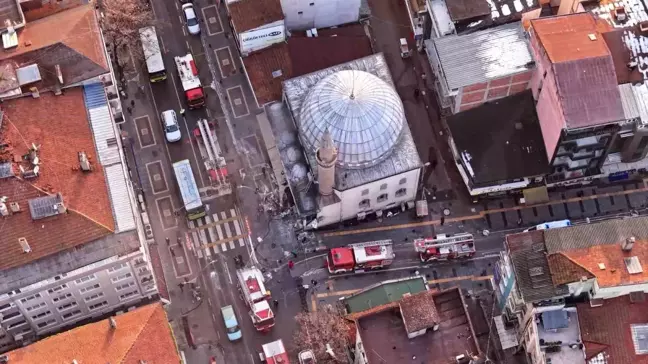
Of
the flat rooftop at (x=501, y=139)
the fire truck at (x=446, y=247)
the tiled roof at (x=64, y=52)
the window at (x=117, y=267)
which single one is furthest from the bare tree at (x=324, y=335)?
the tiled roof at (x=64, y=52)

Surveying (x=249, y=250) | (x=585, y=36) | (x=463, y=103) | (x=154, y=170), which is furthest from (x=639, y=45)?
(x=154, y=170)

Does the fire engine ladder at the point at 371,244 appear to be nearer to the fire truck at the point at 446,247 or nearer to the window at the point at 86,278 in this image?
the fire truck at the point at 446,247

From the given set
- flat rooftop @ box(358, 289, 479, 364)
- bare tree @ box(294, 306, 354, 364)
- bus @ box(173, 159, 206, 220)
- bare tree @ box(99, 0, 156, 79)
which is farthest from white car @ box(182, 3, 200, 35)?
flat rooftop @ box(358, 289, 479, 364)

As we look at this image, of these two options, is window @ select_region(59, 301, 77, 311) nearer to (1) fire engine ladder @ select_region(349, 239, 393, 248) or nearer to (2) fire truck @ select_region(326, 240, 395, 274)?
(2) fire truck @ select_region(326, 240, 395, 274)

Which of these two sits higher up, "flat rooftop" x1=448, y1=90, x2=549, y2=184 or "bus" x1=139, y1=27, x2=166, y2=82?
"bus" x1=139, y1=27, x2=166, y2=82

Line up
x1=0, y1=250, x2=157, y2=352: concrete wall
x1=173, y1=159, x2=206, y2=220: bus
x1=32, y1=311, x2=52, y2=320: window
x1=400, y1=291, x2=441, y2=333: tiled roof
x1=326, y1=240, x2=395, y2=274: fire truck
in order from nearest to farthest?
x1=400, y1=291, x2=441, y2=333: tiled roof
x1=0, y1=250, x2=157, y2=352: concrete wall
x1=32, y1=311, x2=52, y2=320: window
x1=326, y1=240, x2=395, y2=274: fire truck
x1=173, y1=159, x2=206, y2=220: bus

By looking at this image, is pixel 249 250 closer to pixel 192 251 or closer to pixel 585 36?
pixel 192 251
